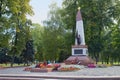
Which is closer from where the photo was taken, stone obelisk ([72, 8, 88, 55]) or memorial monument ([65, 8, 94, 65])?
memorial monument ([65, 8, 94, 65])

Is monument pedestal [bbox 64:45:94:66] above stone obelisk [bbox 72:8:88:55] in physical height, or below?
below

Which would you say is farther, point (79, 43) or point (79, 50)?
point (79, 43)

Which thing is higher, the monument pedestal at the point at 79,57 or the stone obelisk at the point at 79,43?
the stone obelisk at the point at 79,43

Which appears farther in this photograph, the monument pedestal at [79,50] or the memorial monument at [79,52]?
the monument pedestal at [79,50]

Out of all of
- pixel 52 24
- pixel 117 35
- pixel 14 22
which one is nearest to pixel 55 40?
pixel 52 24

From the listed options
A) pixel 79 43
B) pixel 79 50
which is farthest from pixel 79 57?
pixel 79 43

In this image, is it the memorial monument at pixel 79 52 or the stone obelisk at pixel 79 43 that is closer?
the memorial monument at pixel 79 52

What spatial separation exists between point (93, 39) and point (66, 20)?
18.4ft

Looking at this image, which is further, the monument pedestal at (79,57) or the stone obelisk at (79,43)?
the stone obelisk at (79,43)

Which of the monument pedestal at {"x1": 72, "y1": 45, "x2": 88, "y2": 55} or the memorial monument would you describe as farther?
the monument pedestal at {"x1": 72, "y1": 45, "x2": 88, "y2": 55}

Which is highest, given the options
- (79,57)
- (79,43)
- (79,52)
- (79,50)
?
(79,43)

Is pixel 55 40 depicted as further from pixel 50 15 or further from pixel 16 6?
pixel 16 6

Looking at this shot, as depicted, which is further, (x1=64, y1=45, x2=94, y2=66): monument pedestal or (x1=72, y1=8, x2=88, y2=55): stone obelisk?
(x1=72, y1=8, x2=88, y2=55): stone obelisk

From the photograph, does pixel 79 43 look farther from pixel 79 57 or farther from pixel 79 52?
pixel 79 57
